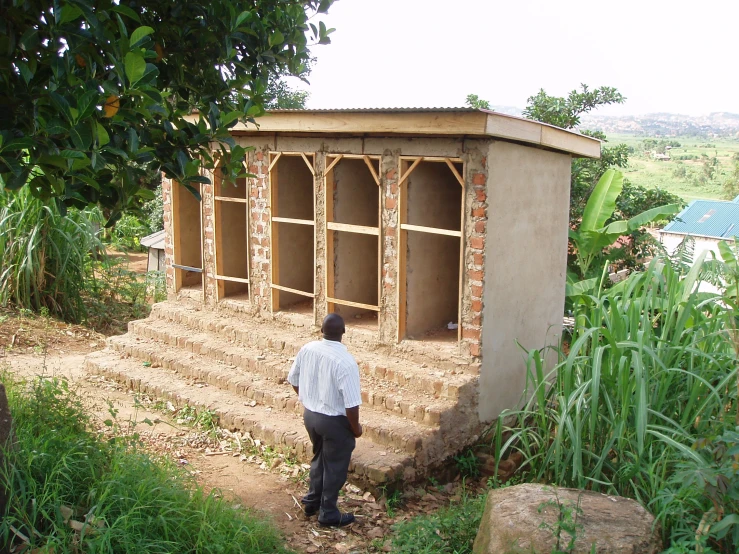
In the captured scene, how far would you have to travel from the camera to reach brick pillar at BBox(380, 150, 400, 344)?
7.26 metres

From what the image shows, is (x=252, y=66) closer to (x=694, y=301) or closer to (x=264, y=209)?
(x=264, y=209)

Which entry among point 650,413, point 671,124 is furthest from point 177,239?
point 671,124

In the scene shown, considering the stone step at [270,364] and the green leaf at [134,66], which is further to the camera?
the stone step at [270,364]

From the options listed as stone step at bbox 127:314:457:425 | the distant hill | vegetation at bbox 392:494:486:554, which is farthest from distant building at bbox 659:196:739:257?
the distant hill

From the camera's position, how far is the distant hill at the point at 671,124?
89238mm

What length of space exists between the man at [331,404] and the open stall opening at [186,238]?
4629 millimetres

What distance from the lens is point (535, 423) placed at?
6.03 meters

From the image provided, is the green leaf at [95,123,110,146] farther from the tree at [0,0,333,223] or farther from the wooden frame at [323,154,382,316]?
the wooden frame at [323,154,382,316]

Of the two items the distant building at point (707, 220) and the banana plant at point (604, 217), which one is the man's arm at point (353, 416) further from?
the distant building at point (707, 220)

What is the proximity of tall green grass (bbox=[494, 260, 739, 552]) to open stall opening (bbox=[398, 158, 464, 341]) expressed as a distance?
174 cm

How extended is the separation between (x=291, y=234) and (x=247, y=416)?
113 inches

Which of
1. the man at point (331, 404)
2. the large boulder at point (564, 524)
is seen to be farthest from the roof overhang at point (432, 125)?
the large boulder at point (564, 524)

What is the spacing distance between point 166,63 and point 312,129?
250 centimetres

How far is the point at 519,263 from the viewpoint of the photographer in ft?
24.1
